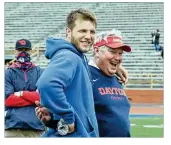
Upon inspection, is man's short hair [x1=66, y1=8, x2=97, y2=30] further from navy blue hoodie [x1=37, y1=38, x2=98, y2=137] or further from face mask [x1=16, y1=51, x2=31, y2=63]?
face mask [x1=16, y1=51, x2=31, y2=63]

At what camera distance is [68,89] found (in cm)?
200

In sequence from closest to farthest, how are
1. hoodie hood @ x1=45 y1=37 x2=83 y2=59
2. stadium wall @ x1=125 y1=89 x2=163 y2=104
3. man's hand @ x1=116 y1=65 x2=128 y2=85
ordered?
hoodie hood @ x1=45 y1=37 x2=83 y2=59, man's hand @ x1=116 y1=65 x2=128 y2=85, stadium wall @ x1=125 y1=89 x2=163 y2=104

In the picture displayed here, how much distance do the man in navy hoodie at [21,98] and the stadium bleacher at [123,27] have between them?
6.42 ft

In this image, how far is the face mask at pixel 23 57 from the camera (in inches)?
108

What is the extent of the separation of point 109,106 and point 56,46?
39cm

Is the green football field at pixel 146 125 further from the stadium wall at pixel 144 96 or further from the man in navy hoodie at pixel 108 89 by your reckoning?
the man in navy hoodie at pixel 108 89

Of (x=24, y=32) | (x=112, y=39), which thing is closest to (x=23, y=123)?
(x=112, y=39)

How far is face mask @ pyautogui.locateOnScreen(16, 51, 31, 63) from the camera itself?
2.73 metres

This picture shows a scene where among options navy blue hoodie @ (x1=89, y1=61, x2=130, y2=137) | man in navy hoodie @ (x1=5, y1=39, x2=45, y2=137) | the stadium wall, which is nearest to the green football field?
the stadium wall

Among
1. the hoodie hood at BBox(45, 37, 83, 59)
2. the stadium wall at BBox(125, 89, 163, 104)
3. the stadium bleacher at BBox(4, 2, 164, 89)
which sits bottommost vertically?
the stadium wall at BBox(125, 89, 163, 104)

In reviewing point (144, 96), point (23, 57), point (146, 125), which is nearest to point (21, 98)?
point (23, 57)

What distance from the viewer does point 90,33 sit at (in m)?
2.14

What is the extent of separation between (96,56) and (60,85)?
47 cm
